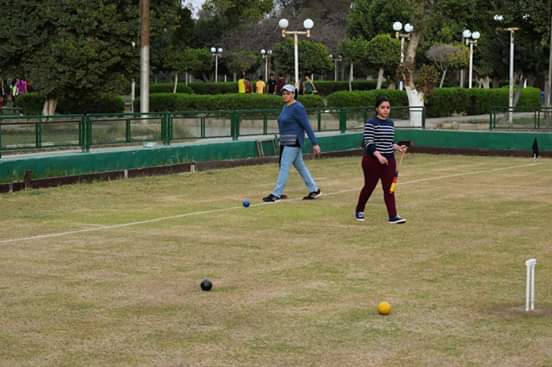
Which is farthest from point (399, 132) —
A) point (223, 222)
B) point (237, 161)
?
point (223, 222)

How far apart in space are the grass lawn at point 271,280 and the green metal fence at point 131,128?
249 centimetres

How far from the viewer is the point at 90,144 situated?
74.2 ft

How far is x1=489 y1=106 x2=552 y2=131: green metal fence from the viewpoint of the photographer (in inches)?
1277

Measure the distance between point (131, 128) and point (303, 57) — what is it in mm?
48512

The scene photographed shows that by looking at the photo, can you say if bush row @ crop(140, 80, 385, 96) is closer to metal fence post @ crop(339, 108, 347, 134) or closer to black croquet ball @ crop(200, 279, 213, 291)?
metal fence post @ crop(339, 108, 347, 134)

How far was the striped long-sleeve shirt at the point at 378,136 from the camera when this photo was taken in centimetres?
1486

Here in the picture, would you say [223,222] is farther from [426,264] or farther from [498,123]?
[498,123]

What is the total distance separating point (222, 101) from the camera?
1629 inches

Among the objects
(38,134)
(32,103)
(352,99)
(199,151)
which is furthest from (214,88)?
(38,134)

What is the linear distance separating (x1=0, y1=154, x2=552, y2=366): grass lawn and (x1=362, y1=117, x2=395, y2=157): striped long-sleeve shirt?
949 mm

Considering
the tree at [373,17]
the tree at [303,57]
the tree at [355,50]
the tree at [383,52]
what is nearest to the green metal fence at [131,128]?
the tree at [383,52]

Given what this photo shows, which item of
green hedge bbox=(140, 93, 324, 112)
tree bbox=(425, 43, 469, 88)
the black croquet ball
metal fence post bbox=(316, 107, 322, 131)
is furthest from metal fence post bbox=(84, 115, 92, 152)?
tree bbox=(425, 43, 469, 88)

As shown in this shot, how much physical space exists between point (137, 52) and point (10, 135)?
18428 mm

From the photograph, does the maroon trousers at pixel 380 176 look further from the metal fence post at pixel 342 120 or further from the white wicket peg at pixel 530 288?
the metal fence post at pixel 342 120
